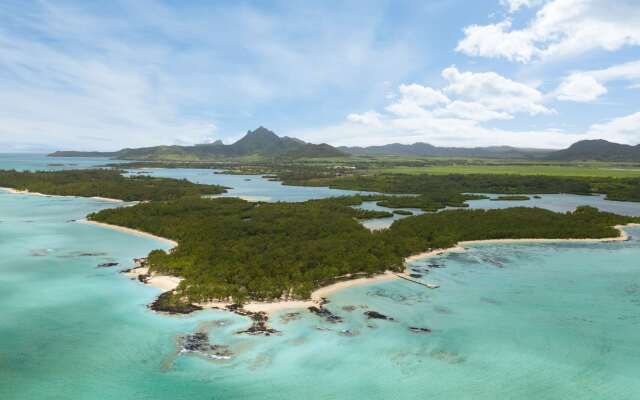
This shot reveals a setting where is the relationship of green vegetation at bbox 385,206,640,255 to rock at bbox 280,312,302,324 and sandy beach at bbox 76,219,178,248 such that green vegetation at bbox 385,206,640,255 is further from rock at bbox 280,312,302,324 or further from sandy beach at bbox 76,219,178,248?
sandy beach at bbox 76,219,178,248

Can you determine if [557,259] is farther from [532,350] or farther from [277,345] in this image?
[277,345]

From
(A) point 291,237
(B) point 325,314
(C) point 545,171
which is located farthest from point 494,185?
(B) point 325,314

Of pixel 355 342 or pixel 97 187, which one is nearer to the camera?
pixel 355 342

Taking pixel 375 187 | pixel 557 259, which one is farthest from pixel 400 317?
pixel 375 187

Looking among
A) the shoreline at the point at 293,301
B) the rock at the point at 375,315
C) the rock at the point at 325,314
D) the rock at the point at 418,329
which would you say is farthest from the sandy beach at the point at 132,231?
the rock at the point at 418,329

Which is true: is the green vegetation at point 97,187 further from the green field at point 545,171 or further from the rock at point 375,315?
the green field at point 545,171

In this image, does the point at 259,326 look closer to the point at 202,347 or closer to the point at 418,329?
the point at 202,347

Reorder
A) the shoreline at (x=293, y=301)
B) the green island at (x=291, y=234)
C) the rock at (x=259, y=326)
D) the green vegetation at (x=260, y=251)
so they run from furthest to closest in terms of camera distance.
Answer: the green island at (x=291, y=234) → the green vegetation at (x=260, y=251) → the shoreline at (x=293, y=301) → the rock at (x=259, y=326)

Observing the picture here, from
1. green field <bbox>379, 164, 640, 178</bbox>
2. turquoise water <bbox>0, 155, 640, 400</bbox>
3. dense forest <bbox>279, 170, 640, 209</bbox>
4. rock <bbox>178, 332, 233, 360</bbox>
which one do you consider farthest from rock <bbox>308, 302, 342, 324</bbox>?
green field <bbox>379, 164, 640, 178</bbox>
